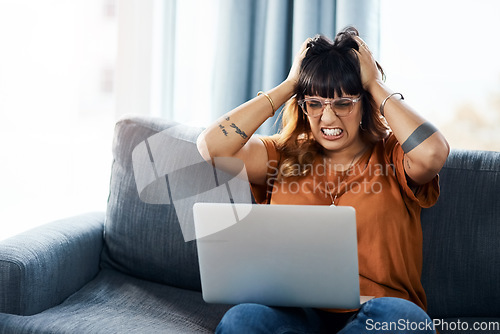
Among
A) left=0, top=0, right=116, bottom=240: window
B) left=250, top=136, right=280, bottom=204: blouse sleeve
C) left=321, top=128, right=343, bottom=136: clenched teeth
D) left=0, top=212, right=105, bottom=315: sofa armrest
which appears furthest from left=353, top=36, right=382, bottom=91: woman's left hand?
left=0, top=0, right=116, bottom=240: window

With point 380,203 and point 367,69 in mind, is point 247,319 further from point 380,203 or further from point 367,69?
point 367,69

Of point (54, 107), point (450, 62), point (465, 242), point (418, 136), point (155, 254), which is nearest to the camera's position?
point (418, 136)

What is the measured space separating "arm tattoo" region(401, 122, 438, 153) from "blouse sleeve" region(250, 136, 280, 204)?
0.40 metres

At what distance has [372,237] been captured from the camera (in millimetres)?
1425

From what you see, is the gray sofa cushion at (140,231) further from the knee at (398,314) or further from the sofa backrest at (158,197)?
the knee at (398,314)

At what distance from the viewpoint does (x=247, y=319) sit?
121 cm

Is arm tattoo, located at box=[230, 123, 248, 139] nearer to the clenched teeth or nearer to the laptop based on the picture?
the clenched teeth

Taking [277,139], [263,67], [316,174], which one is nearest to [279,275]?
[316,174]

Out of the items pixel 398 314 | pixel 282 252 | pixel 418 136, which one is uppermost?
pixel 418 136

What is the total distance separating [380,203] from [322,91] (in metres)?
0.35

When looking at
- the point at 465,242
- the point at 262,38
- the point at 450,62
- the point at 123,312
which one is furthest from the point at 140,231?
the point at 450,62

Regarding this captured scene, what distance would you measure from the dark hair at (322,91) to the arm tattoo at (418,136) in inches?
6.6

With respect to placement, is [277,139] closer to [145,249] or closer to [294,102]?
[294,102]

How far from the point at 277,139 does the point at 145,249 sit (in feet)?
1.92
